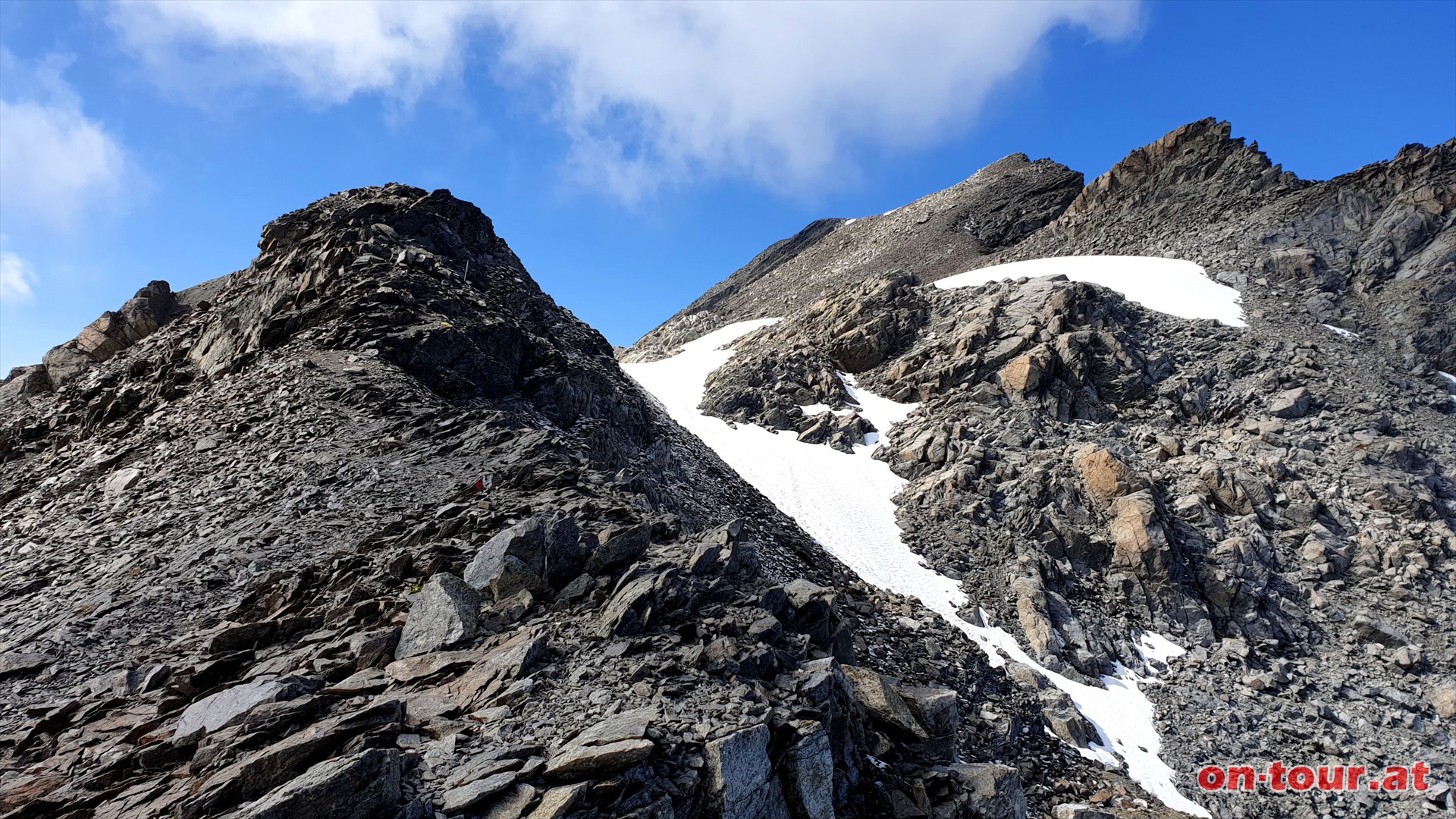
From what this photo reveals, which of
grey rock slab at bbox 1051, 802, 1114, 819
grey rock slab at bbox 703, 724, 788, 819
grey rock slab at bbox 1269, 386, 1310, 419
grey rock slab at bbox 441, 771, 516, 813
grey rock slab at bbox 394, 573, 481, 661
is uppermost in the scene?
grey rock slab at bbox 1269, 386, 1310, 419

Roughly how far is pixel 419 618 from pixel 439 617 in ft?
1.12

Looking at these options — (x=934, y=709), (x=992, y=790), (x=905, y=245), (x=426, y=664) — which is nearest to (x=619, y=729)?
(x=426, y=664)

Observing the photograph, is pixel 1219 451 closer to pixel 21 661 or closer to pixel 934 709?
pixel 934 709

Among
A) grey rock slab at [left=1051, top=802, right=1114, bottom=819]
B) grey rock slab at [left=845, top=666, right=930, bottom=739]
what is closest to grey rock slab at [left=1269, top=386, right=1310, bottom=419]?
grey rock slab at [left=1051, top=802, right=1114, bottom=819]

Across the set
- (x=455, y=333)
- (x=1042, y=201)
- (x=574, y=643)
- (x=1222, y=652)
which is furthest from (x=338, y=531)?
(x=1042, y=201)

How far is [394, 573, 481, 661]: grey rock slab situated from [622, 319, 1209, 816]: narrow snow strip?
1523 centimetres

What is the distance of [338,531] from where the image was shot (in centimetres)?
1268

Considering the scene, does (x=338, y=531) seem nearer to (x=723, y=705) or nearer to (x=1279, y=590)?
(x=723, y=705)

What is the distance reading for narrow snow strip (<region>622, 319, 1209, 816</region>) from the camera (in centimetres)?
1836

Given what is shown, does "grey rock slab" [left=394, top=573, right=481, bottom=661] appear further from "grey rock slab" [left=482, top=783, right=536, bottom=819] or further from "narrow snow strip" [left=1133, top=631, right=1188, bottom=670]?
"narrow snow strip" [left=1133, top=631, right=1188, bottom=670]

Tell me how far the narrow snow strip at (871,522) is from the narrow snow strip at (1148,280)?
14.8 metres

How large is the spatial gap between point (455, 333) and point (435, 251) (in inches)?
268

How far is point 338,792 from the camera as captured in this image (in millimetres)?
6027

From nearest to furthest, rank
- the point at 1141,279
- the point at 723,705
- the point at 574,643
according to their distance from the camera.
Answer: the point at 723,705 → the point at 574,643 → the point at 1141,279
